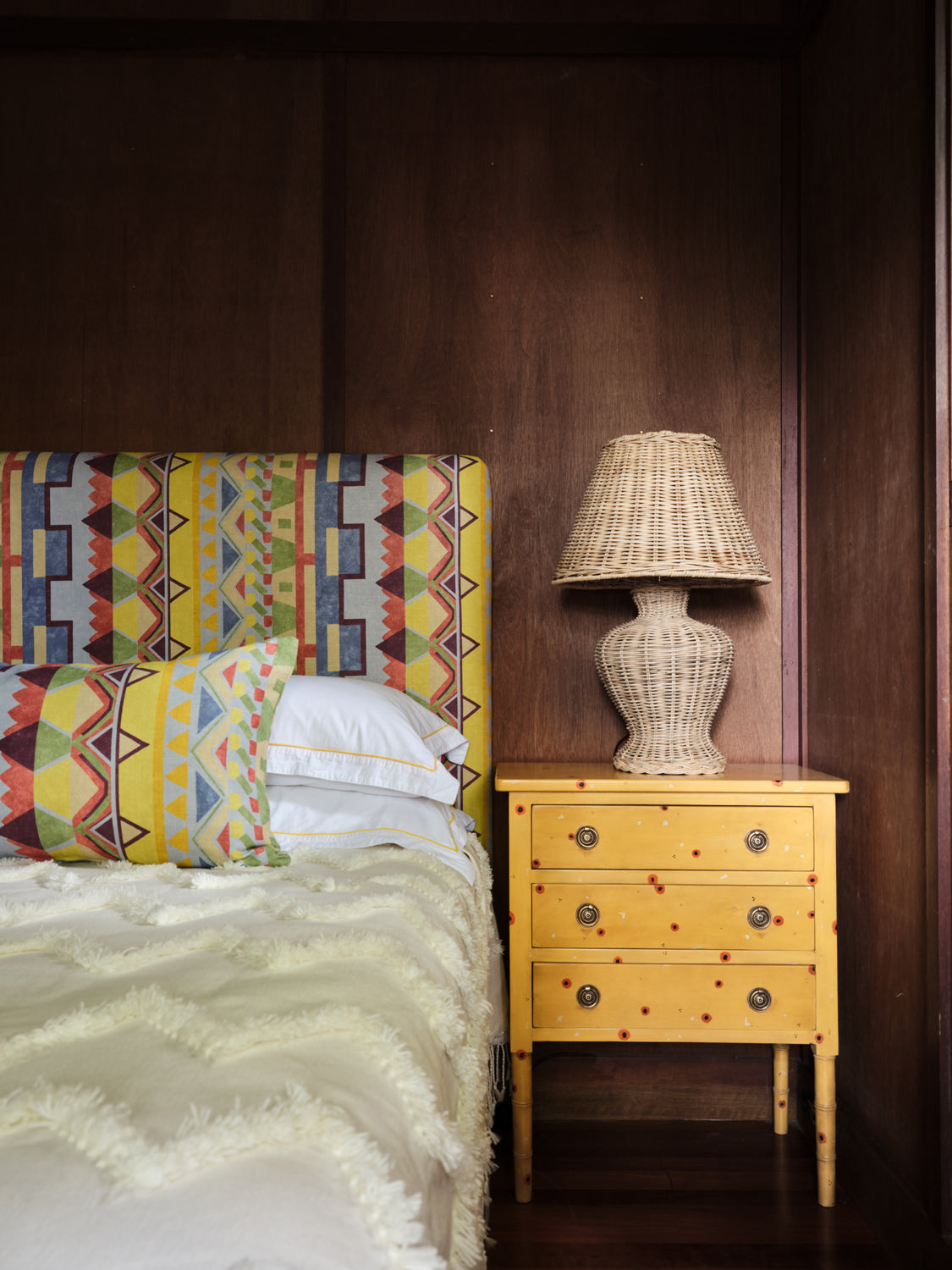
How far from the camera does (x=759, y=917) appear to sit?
1639 millimetres

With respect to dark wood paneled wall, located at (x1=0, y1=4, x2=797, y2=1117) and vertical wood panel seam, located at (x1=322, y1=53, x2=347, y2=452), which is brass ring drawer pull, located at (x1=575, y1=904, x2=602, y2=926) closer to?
dark wood paneled wall, located at (x1=0, y1=4, x2=797, y2=1117)

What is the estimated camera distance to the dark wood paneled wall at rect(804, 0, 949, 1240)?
4.76ft

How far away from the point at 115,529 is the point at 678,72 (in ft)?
5.44

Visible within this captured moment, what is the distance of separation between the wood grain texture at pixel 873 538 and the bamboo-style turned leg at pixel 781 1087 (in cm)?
14

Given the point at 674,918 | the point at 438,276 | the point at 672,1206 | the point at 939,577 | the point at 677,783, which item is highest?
the point at 438,276

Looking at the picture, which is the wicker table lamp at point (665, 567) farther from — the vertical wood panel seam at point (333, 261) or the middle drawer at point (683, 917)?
the vertical wood panel seam at point (333, 261)

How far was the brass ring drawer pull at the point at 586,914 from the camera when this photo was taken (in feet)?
5.41

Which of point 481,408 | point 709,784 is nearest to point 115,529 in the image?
point 481,408

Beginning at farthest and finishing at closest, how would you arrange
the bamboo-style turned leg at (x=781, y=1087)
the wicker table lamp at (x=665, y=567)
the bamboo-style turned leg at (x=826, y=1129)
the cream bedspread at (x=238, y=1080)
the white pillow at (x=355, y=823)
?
the bamboo-style turned leg at (x=781, y=1087)
the wicker table lamp at (x=665, y=567)
the bamboo-style turned leg at (x=826, y=1129)
the white pillow at (x=355, y=823)
the cream bedspread at (x=238, y=1080)

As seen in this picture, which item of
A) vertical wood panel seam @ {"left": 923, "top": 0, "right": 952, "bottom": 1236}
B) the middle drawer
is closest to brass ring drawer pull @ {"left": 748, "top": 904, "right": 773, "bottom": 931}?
Result: the middle drawer

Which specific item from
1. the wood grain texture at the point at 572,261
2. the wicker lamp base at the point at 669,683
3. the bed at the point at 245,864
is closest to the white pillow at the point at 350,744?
the bed at the point at 245,864

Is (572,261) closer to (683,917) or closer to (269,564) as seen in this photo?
(269,564)

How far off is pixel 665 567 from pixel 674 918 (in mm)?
658

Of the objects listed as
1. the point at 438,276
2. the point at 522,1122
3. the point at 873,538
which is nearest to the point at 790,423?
the point at 873,538
